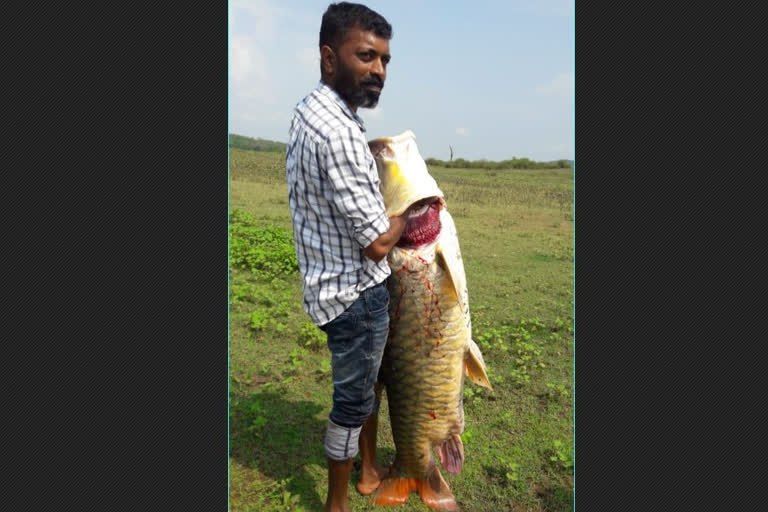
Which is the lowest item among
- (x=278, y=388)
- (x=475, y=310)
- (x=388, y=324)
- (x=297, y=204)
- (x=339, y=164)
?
(x=278, y=388)

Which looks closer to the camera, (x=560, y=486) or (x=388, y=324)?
(x=388, y=324)

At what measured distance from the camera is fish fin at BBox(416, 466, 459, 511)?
3.05m

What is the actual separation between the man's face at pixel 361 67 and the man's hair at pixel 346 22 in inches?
0.9

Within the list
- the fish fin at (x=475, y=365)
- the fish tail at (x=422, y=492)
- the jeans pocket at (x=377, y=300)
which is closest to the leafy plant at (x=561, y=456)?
the fish tail at (x=422, y=492)

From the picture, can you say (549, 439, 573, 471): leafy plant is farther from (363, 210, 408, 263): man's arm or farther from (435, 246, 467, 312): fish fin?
(363, 210, 408, 263): man's arm

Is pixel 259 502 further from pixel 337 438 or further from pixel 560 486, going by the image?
pixel 560 486

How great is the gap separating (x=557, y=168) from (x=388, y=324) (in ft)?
5.86

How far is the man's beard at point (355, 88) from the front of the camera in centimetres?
231

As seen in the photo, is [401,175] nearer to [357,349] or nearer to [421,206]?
[421,206]

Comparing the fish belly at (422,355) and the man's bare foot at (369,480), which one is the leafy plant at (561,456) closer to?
the fish belly at (422,355)

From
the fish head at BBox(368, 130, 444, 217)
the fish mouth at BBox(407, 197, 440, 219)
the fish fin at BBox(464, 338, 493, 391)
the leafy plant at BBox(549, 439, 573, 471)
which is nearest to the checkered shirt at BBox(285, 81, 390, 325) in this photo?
the fish head at BBox(368, 130, 444, 217)

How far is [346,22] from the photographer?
225 centimetres

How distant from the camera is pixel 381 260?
8.04 ft

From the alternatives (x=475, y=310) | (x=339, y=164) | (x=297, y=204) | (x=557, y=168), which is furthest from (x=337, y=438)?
(x=475, y=310)
